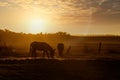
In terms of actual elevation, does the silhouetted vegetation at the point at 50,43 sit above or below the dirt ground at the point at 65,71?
above

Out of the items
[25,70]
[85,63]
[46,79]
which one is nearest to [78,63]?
[85,63]

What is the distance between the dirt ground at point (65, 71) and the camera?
64.3 ft

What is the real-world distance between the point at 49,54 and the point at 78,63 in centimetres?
931

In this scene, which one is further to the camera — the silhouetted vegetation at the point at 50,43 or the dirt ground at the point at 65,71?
the silhouetted vegetation at the point at 50,43

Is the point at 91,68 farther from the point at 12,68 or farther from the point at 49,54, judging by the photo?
the point at 49,54

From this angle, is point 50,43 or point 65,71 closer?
point 65,71

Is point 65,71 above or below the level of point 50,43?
below

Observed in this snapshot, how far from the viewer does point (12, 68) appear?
22359 millimetres

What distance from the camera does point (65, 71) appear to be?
22.3 m

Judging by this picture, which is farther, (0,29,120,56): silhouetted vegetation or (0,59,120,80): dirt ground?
(0,29,120,56): silhouetted vegetation

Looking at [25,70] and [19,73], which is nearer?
[19,73]

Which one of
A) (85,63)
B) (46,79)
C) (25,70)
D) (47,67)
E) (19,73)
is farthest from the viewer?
(85,63)

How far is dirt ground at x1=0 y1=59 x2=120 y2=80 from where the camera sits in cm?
1961

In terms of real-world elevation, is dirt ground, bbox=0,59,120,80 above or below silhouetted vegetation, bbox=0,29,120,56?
below
